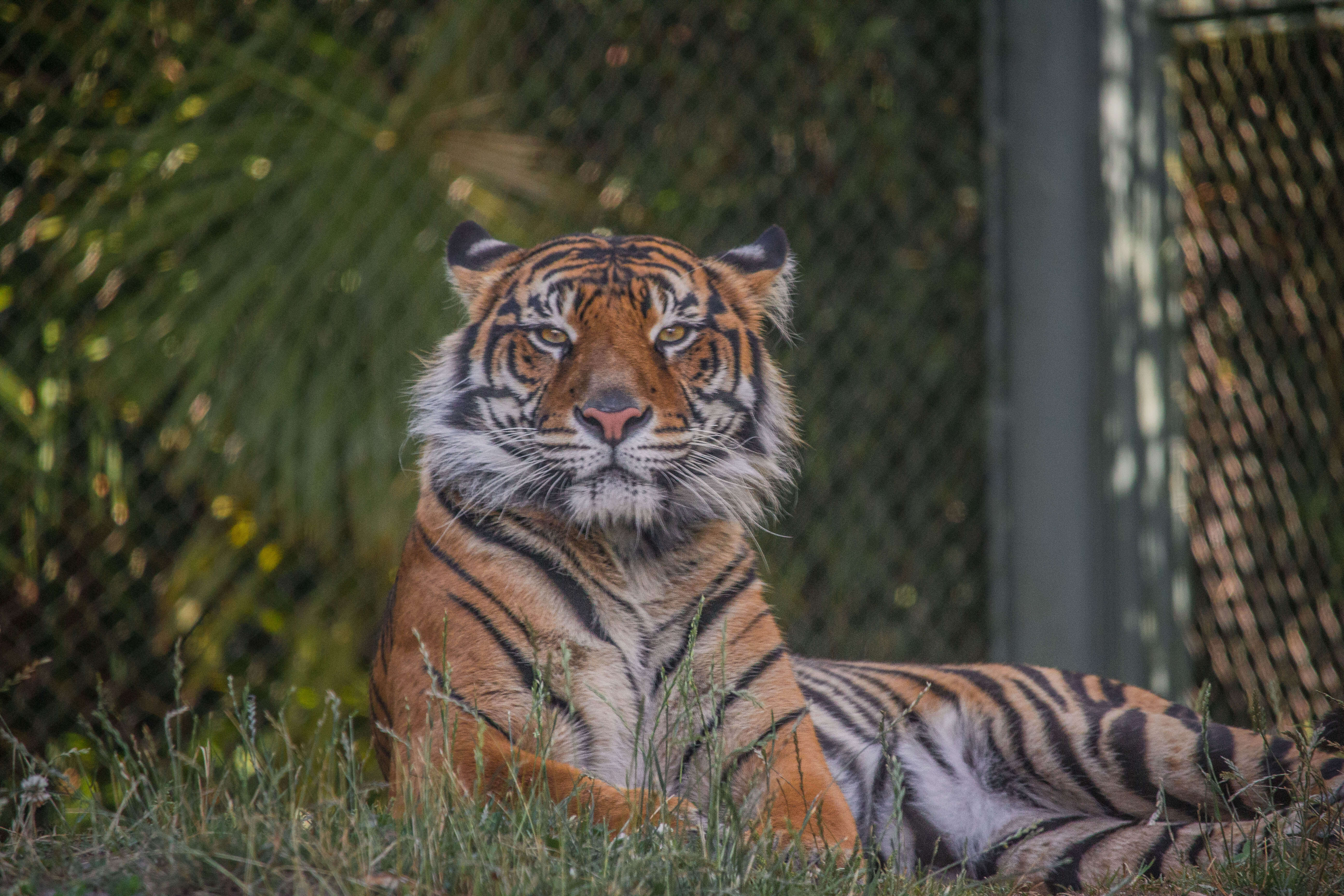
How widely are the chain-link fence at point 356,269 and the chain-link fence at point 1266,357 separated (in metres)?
0.63

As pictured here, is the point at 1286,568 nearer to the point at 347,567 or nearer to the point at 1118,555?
the point at 1118,555

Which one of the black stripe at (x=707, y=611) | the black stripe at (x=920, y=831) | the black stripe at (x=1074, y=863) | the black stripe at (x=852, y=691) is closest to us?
the black stripe at (x=707, y=611)

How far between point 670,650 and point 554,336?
471mm

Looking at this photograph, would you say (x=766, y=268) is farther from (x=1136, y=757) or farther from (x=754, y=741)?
(x=1136, y=757)

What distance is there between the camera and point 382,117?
3.37 metres

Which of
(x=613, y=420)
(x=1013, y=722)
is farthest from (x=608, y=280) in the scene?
(x=1013, y=722)

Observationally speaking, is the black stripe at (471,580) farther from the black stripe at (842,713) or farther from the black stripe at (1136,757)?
the black stripe at (1136,757)

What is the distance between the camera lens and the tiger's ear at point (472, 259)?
1920 millimetres

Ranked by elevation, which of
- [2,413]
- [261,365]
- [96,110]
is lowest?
[2,413]

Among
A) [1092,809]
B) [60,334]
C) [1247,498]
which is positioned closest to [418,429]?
[1092,809]

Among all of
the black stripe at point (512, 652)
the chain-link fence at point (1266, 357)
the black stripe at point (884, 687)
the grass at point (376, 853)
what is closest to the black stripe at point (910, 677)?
the black stripe at point (884, 687)

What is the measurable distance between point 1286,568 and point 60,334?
3361mm

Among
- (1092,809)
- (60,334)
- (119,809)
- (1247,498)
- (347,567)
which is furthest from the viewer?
(1247,498)

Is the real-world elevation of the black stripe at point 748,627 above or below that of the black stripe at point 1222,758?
above
